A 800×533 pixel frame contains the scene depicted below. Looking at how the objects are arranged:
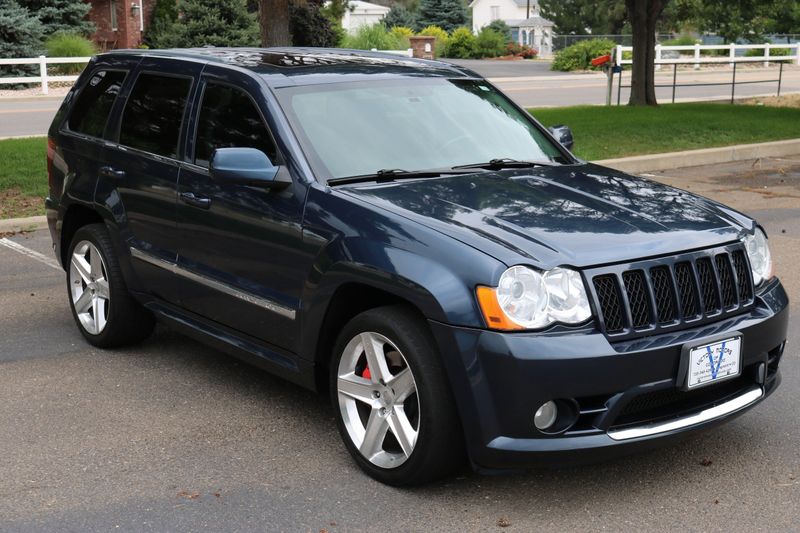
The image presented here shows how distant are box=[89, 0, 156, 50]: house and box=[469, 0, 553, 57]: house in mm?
41524

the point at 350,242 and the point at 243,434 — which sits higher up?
the point at 350,242

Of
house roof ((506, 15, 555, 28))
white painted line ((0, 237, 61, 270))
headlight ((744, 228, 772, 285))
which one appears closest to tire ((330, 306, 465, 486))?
headlight ((744, 228, 772, 285))

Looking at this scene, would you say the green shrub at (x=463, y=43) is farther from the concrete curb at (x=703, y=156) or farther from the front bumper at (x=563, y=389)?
the front bumper at (x=563, y=389)

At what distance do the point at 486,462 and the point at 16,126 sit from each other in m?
17.8

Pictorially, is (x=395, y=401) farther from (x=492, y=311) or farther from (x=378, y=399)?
(x=492, y=311)

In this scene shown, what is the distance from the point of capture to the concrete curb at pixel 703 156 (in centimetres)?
1482

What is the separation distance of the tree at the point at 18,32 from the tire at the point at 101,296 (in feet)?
87.3

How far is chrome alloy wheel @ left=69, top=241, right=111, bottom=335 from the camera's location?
21.9 ft

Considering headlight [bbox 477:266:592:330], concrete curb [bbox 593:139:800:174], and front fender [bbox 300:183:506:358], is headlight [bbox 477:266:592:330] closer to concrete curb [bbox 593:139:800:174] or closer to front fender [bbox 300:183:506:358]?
front fender [bbox 300:183:506:358]

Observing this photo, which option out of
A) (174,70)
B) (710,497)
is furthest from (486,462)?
(174,70)

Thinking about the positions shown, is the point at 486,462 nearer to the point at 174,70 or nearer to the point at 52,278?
the point at 174,70

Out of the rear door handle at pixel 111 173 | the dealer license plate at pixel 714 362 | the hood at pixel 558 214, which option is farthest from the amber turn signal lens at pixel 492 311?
the rear door handle at pixel 111 173

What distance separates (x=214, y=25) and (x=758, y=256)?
2906 cm

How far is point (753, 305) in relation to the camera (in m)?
4.80
